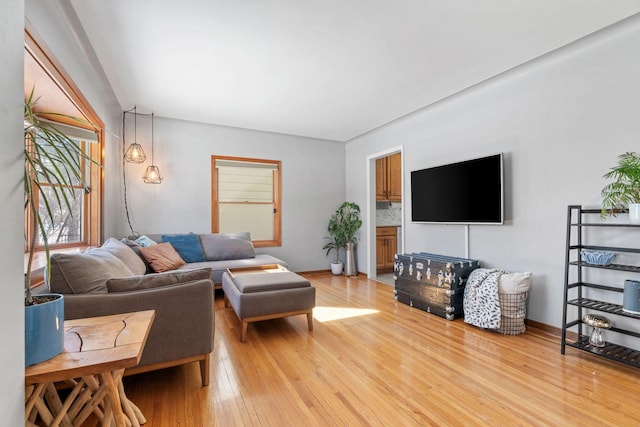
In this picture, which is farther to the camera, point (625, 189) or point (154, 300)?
point (625, 189)

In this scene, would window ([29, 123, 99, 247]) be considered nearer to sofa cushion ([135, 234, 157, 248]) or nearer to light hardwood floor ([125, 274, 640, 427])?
sofa cushion ([135, 234, 157, 248])

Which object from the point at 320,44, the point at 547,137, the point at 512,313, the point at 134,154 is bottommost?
the point at 512,313

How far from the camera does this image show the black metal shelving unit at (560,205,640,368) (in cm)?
216

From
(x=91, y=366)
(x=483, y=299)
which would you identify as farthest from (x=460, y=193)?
(x=91, y=366)

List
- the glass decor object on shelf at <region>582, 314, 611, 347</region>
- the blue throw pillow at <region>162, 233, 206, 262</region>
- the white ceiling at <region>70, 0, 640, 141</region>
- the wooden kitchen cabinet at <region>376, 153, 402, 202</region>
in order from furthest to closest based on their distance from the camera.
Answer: the wooden kitchen cabinet at <region>376, 153, 402, 202</region>, the blue throw pillow at <region>162, 233, 206, 262</region>, the glass decor object on shelf at <region>582, 314, 611, 347</region>, the white ceiling at <region>70, 0, 640, 141</region>

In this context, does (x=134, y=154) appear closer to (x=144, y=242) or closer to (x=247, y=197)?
(x=144, y=242)

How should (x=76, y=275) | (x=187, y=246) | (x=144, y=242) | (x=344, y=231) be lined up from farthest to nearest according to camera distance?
(x=344, y=231), (x=187, y=246), (x=144, y=242), (x=76, y=275)

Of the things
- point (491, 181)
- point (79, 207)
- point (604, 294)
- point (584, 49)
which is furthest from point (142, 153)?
point (604, 294)

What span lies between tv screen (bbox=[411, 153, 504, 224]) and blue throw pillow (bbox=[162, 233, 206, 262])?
3067 millimetres

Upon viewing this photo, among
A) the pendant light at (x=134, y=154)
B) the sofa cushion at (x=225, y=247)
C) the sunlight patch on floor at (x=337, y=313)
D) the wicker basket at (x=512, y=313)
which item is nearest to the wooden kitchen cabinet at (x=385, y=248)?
the sunlight patch on floor at (x=337, y=313)

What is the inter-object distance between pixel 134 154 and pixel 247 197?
5.93ft

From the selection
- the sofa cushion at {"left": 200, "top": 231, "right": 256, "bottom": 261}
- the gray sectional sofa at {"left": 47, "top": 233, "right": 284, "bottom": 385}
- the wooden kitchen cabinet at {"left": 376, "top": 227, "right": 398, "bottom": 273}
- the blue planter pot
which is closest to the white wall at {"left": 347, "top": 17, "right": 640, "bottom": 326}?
the wooden kitchen cabinet at {"left": 376, "top": 227, "right": 398, "bottom": 273}

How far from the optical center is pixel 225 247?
4457mm

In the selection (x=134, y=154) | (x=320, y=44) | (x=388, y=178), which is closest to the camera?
(x=320, y=44)
